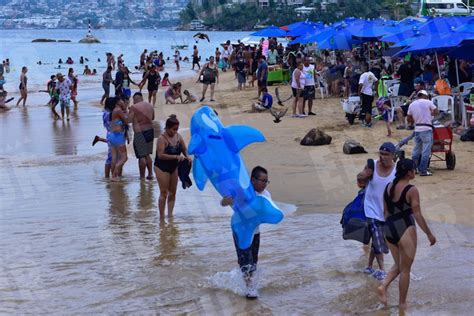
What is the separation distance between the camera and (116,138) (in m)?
13.9

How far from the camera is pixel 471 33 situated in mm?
16688

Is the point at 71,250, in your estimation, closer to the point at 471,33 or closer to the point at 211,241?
the point at 211,241

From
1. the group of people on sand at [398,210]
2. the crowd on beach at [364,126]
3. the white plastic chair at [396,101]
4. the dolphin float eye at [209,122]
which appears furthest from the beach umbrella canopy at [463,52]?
the dolphin float eye at [209,122]

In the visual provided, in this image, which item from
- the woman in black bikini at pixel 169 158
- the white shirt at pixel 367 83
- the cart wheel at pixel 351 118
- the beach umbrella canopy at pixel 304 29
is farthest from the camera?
the beach umbrella canopy at pixel 304 29

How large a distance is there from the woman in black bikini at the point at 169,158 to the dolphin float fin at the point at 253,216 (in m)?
2.99

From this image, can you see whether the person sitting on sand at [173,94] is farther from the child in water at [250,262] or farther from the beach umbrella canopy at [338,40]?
the child in water at [250,262]

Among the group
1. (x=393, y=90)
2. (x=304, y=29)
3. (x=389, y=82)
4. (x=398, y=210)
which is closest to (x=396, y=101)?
(x=393, y=90)

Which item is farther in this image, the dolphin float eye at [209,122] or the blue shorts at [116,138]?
the blue shorts at [116,138]

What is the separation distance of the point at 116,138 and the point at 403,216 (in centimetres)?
772

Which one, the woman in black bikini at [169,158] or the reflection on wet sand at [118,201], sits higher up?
the woman in black bikini at [169,158]

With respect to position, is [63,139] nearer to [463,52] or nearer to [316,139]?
[316,139]

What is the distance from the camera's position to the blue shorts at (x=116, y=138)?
548 inches

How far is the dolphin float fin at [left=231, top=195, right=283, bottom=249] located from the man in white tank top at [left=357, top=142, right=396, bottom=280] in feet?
2.87

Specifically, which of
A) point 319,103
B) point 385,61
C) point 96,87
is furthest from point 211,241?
point 96,87
